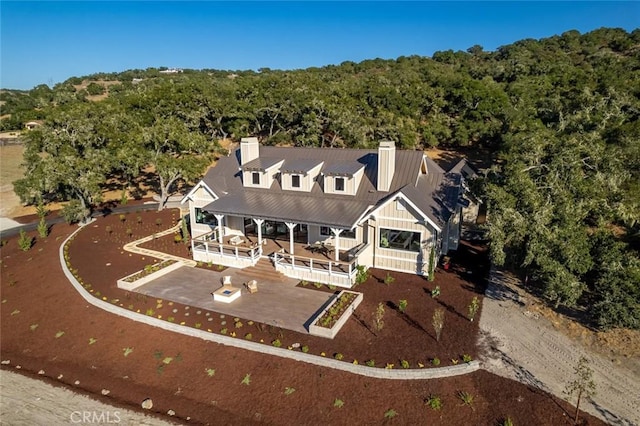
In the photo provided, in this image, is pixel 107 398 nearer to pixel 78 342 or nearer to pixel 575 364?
pixel 78 342

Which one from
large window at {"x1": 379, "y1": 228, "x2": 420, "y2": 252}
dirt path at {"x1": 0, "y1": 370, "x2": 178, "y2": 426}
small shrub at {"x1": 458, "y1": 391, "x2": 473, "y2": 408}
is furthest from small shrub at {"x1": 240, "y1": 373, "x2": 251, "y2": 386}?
large window at {"x1": 379, "y1": 228, "x2": 420, "y2": 252}

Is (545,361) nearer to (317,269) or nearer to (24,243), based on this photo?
(317,269)

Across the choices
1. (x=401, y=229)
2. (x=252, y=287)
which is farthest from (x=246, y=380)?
(x=401, y=229)

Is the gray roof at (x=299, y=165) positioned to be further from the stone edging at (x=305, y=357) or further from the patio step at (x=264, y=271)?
the stone edging at (x=305, y=357)

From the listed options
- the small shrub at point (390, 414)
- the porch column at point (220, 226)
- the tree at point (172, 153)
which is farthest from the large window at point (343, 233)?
the tree at point (172, 153)

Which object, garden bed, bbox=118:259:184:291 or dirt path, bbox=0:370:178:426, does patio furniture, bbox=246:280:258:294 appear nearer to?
garden bed, bbox=118:259:184:291

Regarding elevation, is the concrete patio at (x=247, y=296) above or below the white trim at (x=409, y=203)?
below
